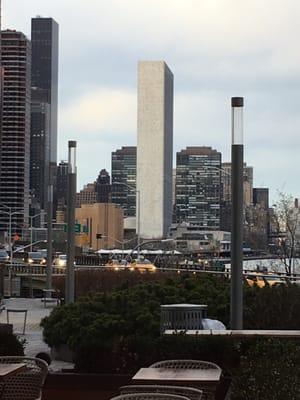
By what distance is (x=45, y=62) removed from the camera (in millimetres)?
88688

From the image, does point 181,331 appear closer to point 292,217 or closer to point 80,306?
point 80,306

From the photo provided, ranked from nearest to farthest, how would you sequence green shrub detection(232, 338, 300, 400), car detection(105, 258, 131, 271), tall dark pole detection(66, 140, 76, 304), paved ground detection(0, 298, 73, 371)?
green shrub detection(232, 338, 300, 400), paved ground detection(0, 298, 73, 371), tall dark pole detection(66, 140, 76, 304), car detection(105, 258, 131, 271)

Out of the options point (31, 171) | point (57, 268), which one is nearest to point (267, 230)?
point (57, 268)

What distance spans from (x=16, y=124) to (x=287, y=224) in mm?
43118

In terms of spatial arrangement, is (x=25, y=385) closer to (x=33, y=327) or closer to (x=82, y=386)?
(x=82, y=386)

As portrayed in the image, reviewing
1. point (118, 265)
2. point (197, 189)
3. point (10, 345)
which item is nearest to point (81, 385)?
point (10, 345)

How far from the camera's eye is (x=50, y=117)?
252ft

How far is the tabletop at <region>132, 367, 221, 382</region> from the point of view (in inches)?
245

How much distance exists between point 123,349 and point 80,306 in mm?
1955

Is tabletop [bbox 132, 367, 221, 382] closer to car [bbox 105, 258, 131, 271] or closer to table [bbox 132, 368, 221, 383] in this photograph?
table [bbox 132, 368, 221, 383]

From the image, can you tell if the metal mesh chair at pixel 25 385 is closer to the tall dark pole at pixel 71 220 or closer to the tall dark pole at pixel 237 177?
the tall dark pole at pixel 237 177

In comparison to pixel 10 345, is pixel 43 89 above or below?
above

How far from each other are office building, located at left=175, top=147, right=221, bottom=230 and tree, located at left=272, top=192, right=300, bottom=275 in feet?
190

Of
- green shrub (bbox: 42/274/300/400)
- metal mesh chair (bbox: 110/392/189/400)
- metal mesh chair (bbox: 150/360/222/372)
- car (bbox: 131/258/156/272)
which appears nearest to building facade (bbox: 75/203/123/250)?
car (bbox: 131/258/156/272)
